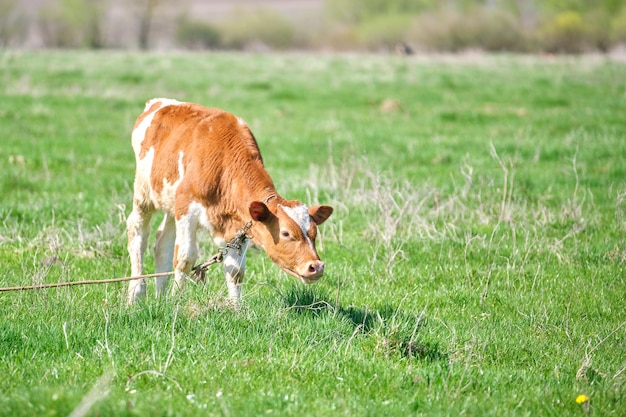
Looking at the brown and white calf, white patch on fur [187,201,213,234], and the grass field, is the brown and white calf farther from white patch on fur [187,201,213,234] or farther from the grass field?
the grass field

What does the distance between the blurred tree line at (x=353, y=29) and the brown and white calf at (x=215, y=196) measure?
4771cm

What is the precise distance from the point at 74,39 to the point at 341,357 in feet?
262

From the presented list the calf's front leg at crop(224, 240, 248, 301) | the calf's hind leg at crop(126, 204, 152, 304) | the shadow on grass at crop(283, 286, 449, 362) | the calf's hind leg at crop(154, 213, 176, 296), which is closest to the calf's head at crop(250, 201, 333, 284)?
the shadow on grass at crop(283, 286, 449, 362)

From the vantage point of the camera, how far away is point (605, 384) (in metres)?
5.38

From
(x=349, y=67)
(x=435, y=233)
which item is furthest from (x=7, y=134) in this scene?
(x=349, y=67)

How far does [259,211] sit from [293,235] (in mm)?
305

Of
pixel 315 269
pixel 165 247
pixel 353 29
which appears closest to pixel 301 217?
pixel 315 269

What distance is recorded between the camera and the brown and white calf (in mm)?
6074

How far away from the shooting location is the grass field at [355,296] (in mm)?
5109

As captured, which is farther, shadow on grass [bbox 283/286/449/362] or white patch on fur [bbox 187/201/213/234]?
white patch on fur [bbox 187/201/213/234]

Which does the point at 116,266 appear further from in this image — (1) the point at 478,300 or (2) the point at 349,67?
(2) the point at 349,67

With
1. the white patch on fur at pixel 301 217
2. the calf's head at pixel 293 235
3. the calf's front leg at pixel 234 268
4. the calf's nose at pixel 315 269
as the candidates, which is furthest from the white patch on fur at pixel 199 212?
the calf's nose at pixel 315 269

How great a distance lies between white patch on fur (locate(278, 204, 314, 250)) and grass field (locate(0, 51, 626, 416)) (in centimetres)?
62

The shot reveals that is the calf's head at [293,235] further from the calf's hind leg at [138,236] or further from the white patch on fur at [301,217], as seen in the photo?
the calf's hind leg at [138,236]
